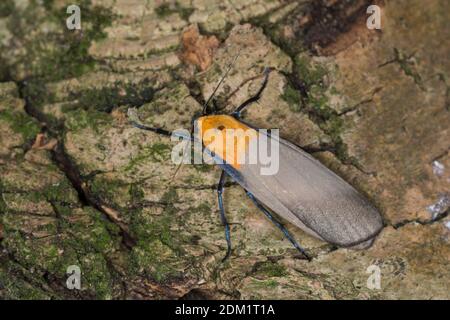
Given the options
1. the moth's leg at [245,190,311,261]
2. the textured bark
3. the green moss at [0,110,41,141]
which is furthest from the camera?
the green moss at [0,110,41,141]

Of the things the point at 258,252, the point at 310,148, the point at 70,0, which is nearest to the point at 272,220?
the point at 258,252

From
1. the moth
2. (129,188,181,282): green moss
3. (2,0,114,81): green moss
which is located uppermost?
(2,0,114,81): green moss

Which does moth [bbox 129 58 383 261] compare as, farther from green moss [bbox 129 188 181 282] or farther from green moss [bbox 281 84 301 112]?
green moss [bbox 129 188 181 282]

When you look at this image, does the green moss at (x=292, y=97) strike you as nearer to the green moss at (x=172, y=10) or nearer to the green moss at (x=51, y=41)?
the green moss at (x=172, y=10)

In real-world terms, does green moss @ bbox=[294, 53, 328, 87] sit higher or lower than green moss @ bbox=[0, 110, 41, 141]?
higher

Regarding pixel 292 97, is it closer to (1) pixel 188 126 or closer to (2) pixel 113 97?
(1) pixel 188 126

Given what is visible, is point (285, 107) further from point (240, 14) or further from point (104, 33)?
point (104, 33)

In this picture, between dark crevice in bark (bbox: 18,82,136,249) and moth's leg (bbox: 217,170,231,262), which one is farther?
dark crevice in bark (bbox: 18,82,136,249)

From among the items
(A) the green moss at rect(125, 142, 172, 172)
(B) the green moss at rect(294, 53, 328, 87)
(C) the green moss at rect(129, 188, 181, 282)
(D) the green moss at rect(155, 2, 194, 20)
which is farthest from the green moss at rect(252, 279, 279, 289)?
(D) the green moss at rect(155, 2, 194, 20)

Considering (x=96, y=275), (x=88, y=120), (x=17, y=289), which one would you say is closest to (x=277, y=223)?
(x=96, y=275)
